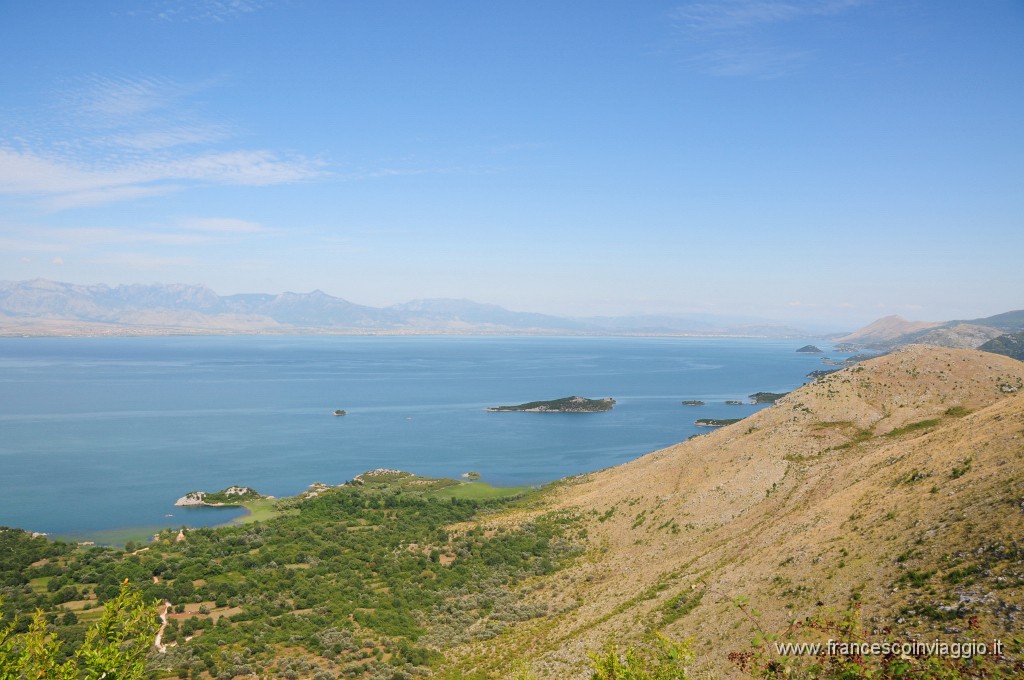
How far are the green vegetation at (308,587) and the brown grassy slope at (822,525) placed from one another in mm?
3797

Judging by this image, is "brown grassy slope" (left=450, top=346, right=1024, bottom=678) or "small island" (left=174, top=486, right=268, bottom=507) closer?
"brown grassy slope" (left=450, top=346, right=1024, bottom=678)

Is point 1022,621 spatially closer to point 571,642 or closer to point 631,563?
point 571,642

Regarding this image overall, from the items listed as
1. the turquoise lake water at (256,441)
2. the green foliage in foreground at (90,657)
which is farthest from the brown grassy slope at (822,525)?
the turquoise lake water at (256,441)

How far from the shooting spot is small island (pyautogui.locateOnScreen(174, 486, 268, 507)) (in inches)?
3034

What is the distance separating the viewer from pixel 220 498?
255 feet

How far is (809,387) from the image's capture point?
59.9 meters

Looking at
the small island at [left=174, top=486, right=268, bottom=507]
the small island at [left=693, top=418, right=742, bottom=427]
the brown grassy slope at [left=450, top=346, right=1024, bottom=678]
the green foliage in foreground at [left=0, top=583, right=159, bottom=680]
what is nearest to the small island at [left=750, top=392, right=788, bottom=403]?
the small island at [left=693, top=418, right=742, bottom=427]

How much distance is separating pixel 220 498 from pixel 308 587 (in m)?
45.5

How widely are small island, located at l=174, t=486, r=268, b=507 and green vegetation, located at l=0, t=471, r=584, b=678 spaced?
23.5 m

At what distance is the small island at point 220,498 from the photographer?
77062 mm

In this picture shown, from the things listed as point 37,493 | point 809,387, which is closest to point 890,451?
point 809,387

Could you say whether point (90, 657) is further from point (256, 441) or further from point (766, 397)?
point (766, 397)

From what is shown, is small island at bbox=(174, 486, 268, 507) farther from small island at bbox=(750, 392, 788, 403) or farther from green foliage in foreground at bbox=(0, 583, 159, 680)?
small island at bbox=(750, 392, 788, 403)

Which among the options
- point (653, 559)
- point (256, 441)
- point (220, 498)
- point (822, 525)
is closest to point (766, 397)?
point (256, 441)
